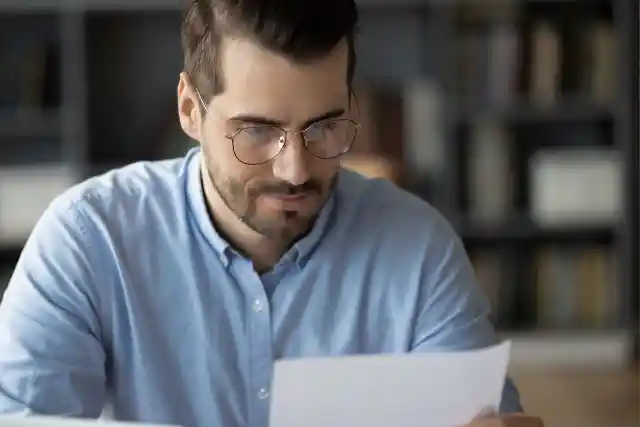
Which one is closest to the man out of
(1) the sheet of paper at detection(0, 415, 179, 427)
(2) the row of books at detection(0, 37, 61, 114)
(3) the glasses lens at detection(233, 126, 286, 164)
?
(3) the glasses lens at detection(233, 126, 286, 164)

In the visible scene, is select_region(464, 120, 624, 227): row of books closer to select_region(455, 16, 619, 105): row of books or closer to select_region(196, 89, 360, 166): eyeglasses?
select_region(455, 16, 619, 105): row of books

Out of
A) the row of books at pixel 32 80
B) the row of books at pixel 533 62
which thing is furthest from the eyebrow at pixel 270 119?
the row of books at pixel 32 80

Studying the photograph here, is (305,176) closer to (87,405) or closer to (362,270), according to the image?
(362,270)

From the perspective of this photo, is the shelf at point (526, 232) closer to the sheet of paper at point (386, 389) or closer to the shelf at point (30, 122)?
the shelf at point (30, 122)

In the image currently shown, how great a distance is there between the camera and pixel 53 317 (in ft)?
3.40

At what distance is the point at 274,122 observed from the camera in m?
1.03

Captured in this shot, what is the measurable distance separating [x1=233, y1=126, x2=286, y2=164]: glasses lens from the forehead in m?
0.02


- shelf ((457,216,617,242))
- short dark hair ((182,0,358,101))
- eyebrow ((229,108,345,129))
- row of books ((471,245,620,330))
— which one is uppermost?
short dark hair ((182,0,358,101))

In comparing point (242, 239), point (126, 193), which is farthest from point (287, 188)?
point (126, 193)

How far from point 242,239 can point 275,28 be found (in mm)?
291

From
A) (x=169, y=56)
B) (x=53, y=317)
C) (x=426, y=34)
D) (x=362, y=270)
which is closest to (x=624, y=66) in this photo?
(x=426, y=34)

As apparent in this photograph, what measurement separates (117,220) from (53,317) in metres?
0.16

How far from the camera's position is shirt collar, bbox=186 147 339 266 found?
3.77ft

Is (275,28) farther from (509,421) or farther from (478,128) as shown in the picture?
(478,128)
